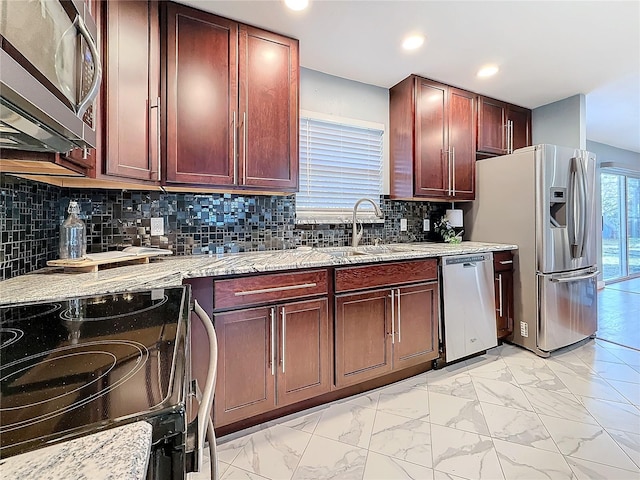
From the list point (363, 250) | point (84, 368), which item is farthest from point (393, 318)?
point (84, 368)

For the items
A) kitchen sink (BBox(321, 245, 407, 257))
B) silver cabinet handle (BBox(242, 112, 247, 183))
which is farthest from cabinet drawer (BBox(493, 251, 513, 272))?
silver cabinet handle (BBox(242, 112, 247, 183))

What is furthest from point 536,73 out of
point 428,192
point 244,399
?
point 244,399

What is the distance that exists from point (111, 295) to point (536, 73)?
3370 millimetres

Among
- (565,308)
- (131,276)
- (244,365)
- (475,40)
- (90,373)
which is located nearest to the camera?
(90,373)

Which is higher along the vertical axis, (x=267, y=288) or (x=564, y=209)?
(x=564, y=209)

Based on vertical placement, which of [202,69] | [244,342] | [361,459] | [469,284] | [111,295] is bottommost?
[361,459]

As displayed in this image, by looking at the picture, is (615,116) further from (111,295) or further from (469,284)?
(111,295)

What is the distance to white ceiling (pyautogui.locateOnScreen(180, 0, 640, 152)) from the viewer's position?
182 centimetres

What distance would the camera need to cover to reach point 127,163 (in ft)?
4.98

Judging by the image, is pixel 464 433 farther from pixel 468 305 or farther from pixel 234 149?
pixel 234 149

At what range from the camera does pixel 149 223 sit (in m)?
1.98

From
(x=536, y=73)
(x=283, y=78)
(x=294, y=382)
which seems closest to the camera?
(x=294, y=382)

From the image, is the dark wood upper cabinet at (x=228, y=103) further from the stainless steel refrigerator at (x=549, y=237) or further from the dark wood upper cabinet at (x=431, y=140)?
the stainless steel refrigerator at (x=549, y=237)

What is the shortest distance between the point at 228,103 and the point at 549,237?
2.63 meters
